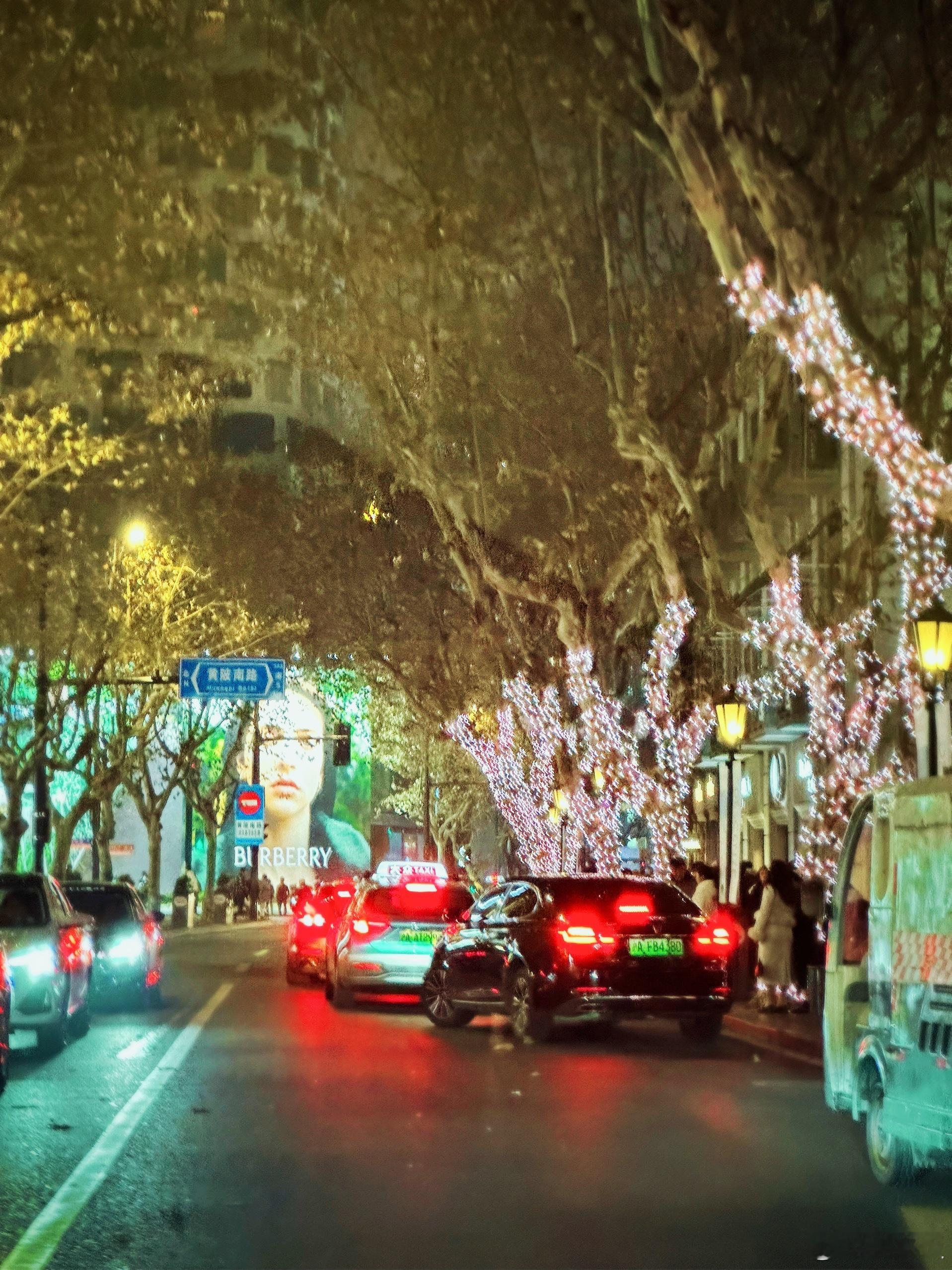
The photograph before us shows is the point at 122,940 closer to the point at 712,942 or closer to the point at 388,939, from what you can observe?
the point at 388,939

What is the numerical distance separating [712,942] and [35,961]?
6.10 metres

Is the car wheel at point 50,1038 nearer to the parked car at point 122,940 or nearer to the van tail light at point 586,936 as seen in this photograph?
the van tail light at point 586,936

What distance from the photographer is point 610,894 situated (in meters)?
18.1

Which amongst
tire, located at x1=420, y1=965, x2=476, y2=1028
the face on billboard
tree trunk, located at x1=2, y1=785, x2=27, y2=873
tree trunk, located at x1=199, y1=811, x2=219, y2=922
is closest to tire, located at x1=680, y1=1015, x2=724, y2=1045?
tire, located at x1=420, y1=965, x2=476, y2=1028

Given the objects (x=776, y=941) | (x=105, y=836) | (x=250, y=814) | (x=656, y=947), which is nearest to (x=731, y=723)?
(x=776, y=941)

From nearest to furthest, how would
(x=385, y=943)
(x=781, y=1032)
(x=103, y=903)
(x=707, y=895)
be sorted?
(x=781, y=1032)
(x=385, y=943)
(x=103, y=903)
(x=707, y=895)

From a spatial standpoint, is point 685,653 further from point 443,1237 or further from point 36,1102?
point 443,1237

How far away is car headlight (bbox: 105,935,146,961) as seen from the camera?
73.3ft

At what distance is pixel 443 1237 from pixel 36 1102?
5812 mm

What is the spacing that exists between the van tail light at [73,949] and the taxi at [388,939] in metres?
4.06

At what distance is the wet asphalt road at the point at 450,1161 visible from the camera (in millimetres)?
8008

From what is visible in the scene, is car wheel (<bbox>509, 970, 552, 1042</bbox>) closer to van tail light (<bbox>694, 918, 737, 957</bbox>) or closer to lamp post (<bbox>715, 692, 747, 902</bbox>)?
van tail light (<bbox>694, 918, 737, 957</bbox>)

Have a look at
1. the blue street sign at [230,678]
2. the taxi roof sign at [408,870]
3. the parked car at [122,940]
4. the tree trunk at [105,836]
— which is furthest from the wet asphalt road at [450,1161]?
the tree trunk at [105,836]

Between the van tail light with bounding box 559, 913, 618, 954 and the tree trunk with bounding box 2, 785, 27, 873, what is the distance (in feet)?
66.4
